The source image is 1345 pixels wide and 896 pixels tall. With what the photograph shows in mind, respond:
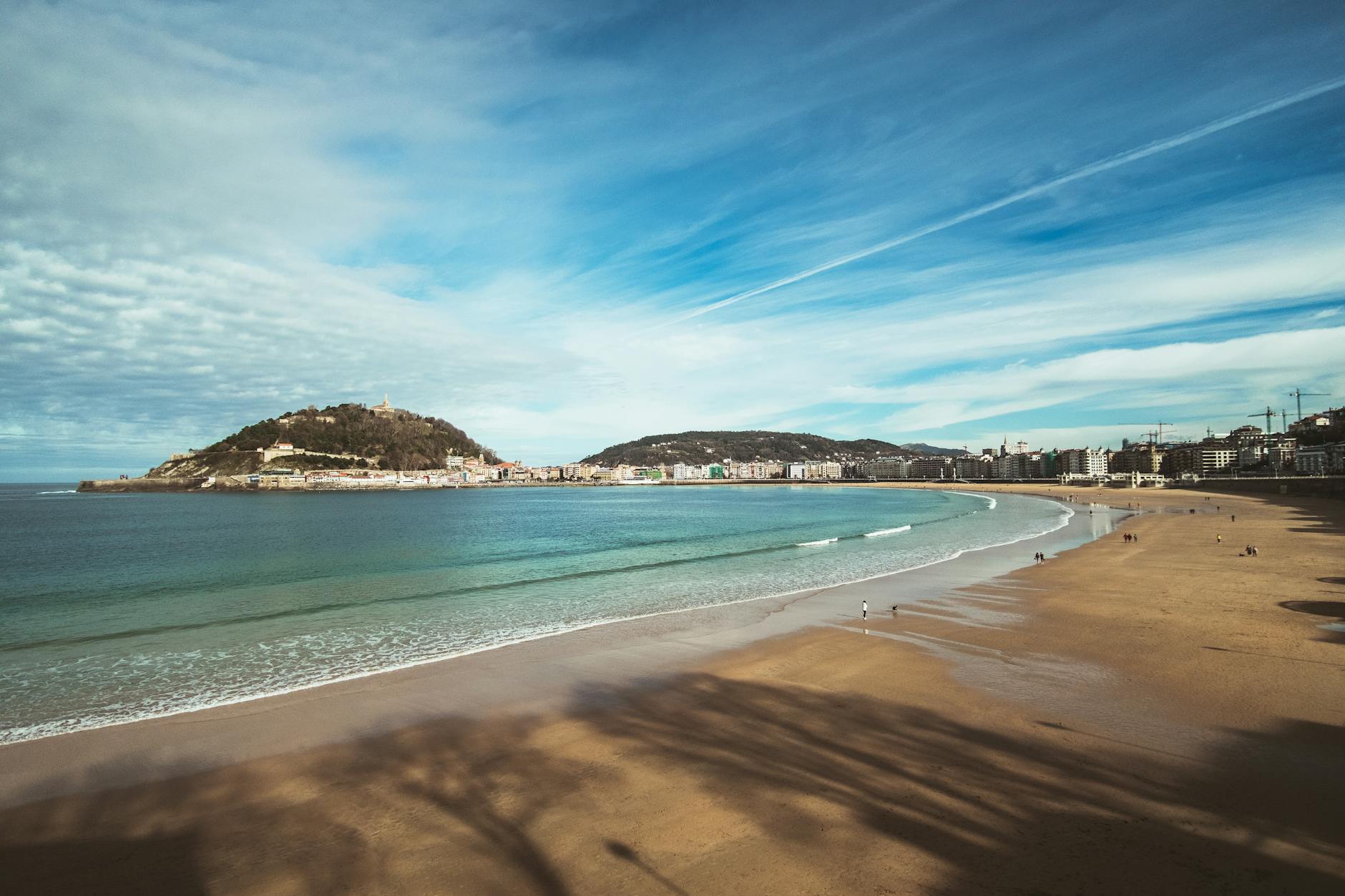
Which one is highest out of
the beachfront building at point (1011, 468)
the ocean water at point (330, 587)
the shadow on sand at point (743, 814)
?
the beachfront building at point (1011, 468)

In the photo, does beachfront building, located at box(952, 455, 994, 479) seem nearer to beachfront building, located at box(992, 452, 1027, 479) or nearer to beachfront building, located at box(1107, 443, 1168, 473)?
beachfront building, located at box(992, 452, 1027, 479)

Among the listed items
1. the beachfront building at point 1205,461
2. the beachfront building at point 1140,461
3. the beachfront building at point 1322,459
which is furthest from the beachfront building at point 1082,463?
the beachfront building at point 1322,459

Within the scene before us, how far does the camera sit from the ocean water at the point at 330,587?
1112 centimetres

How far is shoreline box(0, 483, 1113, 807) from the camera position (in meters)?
7.59

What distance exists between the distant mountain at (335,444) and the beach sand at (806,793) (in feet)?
490

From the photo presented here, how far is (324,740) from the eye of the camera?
7.98 m

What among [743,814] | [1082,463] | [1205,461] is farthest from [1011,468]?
[743,814]

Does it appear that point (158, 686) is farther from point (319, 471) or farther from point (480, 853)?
point (319, 471)

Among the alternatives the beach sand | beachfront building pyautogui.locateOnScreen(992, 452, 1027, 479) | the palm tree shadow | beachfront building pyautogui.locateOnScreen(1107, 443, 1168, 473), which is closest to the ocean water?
the beach sand

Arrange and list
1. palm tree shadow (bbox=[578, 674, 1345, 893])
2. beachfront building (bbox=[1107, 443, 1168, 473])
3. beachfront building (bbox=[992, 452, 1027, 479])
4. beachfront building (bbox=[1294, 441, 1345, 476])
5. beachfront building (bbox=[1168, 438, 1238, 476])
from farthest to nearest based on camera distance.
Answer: beachfront building (bbox=[992, 452, 1027, 479]) < beachfront building (bbox=[1107, 443, 1168, 473]) < beachfront building (bbox=[1168, 438, 1238, 476]) < beachfront building (bbox=[1294, 441, 1345, 476]) < palm tree shadow (bbox=[578, 674, 1345, 893])

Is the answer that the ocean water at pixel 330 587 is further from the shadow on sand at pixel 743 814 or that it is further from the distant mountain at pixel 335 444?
the distant mountain at pixel 335 444

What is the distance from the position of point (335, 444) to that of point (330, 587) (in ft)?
498

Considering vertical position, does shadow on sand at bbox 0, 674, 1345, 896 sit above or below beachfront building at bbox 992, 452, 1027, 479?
below

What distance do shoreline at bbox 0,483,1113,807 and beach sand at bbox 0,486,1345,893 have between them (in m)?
0.52
